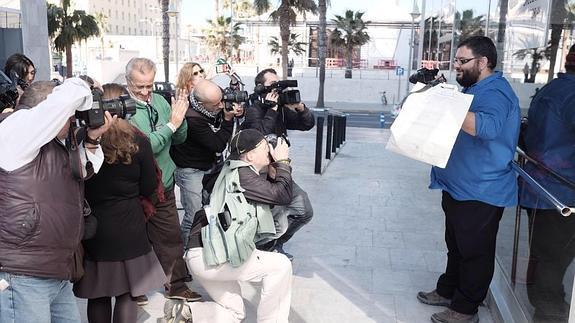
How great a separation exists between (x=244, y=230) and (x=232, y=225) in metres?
0.07

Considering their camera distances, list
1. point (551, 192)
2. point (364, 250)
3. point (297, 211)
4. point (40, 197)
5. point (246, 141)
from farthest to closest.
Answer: point (364, 250) → point (297, 211) → point (246, 141) → point (551, 192) → point (40, 197)

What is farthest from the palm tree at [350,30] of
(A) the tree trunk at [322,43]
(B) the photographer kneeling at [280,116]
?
(B) the photographer kneeling at [280,116]

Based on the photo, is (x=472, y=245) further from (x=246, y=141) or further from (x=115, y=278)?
(x=115, y=278)

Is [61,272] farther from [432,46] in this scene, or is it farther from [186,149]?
[432,46]

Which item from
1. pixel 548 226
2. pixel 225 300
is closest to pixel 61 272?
pixel 225 300

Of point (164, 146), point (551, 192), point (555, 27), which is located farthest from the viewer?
point (555, 27)

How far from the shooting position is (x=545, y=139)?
3.43m

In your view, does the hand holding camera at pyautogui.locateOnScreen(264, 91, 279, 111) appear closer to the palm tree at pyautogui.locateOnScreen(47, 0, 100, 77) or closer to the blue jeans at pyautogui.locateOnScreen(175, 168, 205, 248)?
the blue jeans at pyautogui.locateOnScreen(175, 168, 205, 248)

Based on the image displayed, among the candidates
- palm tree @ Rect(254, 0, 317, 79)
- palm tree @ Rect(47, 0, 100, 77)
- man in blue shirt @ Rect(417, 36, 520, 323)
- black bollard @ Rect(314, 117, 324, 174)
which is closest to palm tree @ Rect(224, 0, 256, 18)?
palm tree @ Rect(47, 0, 100, 77)

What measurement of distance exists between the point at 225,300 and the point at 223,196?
685 millimetres

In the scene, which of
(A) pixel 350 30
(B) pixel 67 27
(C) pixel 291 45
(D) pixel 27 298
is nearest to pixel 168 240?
(D) pixel 27 298

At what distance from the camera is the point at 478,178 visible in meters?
3.25

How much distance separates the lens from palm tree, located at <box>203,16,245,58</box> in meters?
42.7

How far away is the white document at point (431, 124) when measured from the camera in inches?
110
